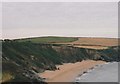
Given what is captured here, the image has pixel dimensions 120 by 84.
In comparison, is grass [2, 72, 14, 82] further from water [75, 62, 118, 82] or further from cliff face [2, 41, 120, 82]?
water [75, 62, 118, 82]

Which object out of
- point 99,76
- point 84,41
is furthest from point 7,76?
point 84,41

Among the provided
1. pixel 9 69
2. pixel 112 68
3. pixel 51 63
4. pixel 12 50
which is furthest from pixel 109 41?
pixel 9 69

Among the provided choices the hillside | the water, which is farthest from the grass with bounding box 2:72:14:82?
the hillside

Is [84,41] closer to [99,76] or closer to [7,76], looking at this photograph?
[99,76]

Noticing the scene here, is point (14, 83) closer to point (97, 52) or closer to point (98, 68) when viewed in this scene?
point (98, 68)

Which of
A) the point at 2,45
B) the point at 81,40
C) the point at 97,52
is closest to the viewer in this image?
the point at 2,45

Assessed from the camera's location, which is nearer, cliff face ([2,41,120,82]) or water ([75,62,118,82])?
cliff face ([2,41,120,82])

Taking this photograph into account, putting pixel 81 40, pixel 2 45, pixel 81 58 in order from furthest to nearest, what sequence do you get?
pixel 81 40
pixel 81 58
pixel 2 45

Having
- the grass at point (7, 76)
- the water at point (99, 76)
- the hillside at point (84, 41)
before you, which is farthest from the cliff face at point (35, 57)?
the water at point (99, 76)

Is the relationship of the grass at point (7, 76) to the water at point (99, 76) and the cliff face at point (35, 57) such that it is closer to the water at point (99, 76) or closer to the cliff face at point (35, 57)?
the cliff face at point (35, 57)
